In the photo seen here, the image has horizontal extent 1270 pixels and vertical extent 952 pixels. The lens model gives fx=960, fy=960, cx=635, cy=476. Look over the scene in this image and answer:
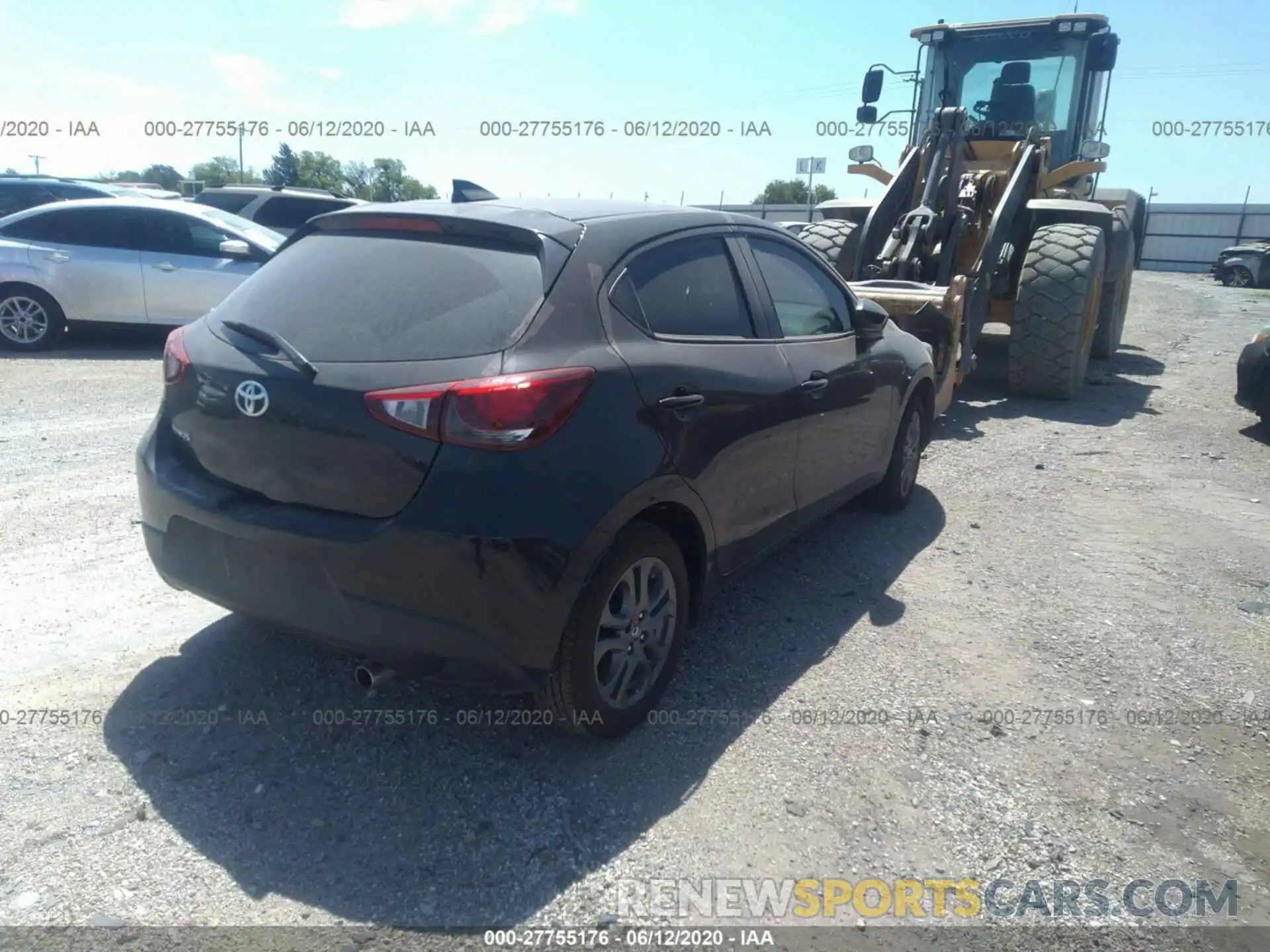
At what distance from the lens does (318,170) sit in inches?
1478

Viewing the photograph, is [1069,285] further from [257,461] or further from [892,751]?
[257,461]

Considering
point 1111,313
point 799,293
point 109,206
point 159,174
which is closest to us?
point 799,293

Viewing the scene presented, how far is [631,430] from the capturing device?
10.2 feet

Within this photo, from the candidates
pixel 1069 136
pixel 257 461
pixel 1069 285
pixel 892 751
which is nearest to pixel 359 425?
pixel 257 461

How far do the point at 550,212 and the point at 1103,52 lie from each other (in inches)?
333

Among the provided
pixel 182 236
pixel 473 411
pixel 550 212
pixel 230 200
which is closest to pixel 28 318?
pixel 182 236

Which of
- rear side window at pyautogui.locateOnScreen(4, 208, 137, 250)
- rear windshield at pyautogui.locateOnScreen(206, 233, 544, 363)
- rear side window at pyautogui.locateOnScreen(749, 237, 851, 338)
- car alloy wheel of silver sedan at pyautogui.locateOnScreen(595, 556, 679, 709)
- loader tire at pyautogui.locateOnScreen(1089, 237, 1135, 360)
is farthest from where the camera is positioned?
loader tire at pyautogui.locateOnScreen(1089, 237, 1135, 360)

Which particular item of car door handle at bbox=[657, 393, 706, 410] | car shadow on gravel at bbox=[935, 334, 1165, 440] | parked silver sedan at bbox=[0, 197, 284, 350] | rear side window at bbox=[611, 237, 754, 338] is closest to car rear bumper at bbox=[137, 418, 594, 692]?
car door handle at bbox=[657, 393, 706, 410]

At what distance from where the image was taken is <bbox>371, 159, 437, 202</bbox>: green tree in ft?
78.0

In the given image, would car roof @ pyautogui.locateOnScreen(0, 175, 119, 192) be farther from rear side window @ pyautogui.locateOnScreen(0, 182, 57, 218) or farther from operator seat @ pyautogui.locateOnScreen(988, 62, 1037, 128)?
operator seat @ pyautogui.locateOnScreen(988, 62, 1037, 128)

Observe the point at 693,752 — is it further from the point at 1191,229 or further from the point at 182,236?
the point at 1191,229

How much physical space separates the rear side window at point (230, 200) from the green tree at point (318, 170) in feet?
57.5

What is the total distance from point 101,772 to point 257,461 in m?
1.10

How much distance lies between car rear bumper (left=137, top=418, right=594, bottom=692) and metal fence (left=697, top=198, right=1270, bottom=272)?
116ft
